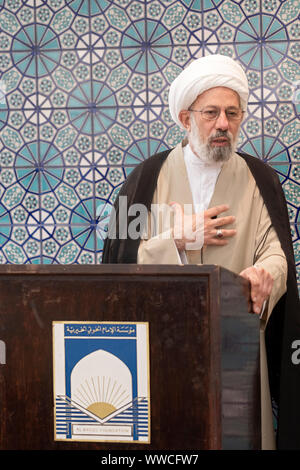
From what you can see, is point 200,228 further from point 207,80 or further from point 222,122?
point 207,80

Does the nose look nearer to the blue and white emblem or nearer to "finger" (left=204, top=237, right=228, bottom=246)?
"finger" (left=204, top=237, right=228, bottom=246)

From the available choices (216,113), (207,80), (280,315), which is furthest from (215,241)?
(207,80)

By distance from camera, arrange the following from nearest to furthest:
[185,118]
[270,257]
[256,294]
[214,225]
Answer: [256,294] < [270,257] < [214,225] < [185,118]

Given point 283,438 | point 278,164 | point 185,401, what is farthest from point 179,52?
point 185,401

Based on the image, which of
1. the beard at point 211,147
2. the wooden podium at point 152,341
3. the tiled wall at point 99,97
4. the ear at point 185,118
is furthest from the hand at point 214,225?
the wooden podium at point 152,341

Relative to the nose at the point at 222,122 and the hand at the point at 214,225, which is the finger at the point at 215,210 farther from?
the nose at the point at 222,122

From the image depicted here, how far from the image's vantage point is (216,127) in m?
2.67

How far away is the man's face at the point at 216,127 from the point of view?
8.74 ft

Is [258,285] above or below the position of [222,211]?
below

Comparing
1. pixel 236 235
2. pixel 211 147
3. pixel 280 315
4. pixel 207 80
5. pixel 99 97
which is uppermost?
pixel 99 97

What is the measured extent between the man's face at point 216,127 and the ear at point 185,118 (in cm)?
6

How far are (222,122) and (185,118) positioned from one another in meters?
0.24

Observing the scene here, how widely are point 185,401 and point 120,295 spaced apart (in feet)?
1.06
